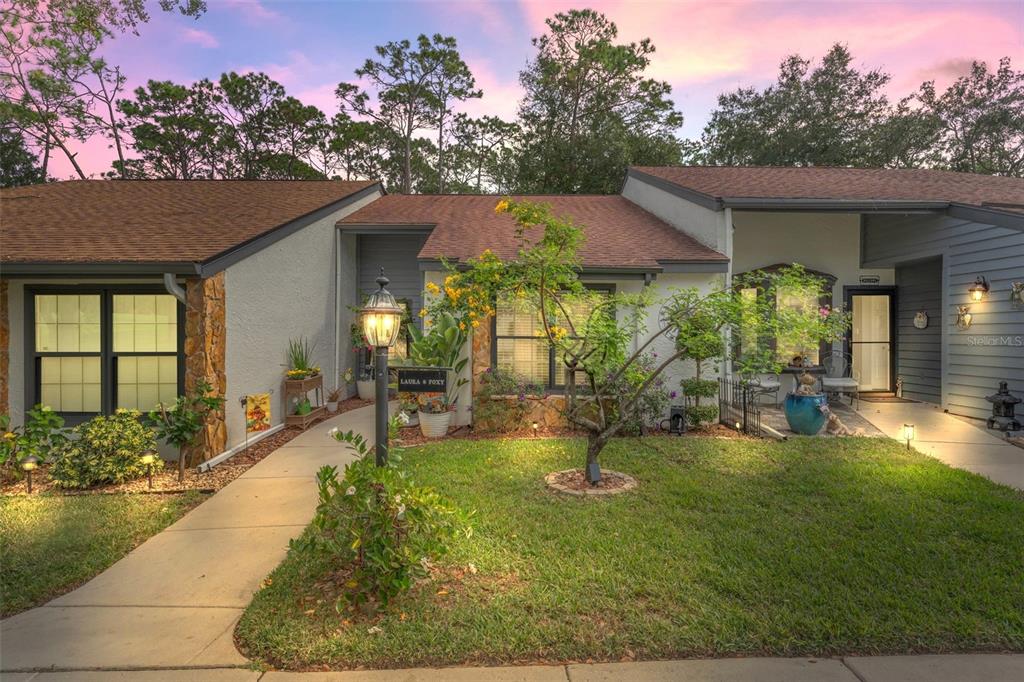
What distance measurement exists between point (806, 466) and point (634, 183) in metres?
8.89

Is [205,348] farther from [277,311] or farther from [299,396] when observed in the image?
[299,396]

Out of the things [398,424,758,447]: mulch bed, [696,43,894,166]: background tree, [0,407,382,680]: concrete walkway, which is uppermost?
[696,43,894,166]: background tree

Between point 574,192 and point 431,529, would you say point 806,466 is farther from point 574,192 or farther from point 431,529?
point 574,192

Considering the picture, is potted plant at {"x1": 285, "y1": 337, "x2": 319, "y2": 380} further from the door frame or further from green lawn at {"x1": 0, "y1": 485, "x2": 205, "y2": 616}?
the door frame

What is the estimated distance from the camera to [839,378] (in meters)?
9.89

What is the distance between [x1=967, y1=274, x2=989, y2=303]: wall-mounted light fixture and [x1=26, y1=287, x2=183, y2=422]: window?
1279cm

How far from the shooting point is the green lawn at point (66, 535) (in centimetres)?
379

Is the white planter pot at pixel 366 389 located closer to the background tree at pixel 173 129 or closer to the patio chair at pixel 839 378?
the patio chair at pixel 839 378

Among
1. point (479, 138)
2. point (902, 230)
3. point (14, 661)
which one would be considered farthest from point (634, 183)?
point (479, 138)

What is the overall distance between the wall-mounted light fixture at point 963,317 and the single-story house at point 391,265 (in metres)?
0.04

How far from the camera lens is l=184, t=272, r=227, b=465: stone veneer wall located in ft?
21.0

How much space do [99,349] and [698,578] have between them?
26.7ft

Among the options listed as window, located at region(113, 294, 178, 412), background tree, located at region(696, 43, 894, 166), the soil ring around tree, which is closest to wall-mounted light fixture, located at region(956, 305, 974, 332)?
the soil ring around tree

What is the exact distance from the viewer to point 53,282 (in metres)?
6.92
